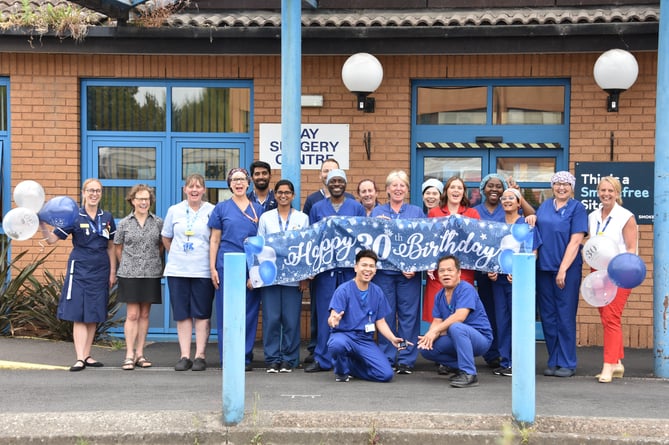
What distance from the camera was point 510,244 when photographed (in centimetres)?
816

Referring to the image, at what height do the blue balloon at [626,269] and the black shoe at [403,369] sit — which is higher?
the blue balloon at [626,269]

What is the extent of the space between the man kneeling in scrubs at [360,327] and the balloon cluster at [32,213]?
2.61 metres

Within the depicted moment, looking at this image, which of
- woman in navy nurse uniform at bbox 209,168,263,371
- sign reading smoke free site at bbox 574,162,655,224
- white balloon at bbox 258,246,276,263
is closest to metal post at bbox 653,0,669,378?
sign reading smoke free site at bbox 574,162,655,224

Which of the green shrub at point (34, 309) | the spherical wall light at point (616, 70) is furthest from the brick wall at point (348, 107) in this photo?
the green shrub at point (34, 309)

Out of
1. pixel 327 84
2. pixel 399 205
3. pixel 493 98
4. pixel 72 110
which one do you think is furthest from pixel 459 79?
pixel 72 110

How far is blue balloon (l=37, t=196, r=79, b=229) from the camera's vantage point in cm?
829

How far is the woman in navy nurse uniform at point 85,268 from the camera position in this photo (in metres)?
8.47

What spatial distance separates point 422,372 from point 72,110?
5.36 m

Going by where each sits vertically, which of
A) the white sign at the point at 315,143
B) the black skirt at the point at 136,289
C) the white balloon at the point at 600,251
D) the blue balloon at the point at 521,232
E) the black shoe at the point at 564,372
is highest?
the white sign at the point at 315,143

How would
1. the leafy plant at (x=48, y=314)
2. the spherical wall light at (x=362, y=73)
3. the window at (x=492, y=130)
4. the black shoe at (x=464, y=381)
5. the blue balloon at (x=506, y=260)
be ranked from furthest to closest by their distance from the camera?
the window at (x=492, y=130), the leafy plant at (x=48, y=314), the spherical wall light at (x=362, y=73), the blue balloon at (x=506, y=260), the black shoe at (x=464, y=381)

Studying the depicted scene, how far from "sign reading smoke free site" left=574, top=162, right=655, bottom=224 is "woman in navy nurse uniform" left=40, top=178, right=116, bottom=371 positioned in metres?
5.26

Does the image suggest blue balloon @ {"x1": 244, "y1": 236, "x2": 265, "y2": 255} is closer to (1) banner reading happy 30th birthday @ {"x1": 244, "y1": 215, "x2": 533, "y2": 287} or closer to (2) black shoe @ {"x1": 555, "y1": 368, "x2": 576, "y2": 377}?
(1) banner reading happy 30th birthday @ {"x1": 244, "y1": 215, "x2": 533, "y2": 287}

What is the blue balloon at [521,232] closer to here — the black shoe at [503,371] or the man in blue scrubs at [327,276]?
the black shoe at [503,371]

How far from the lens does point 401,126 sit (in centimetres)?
1053
